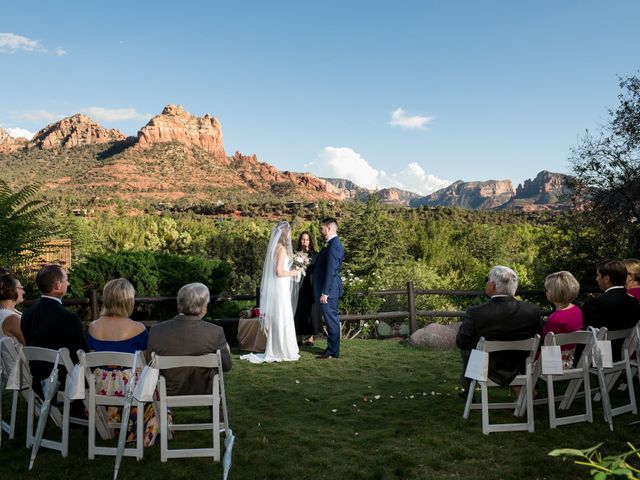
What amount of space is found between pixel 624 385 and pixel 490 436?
2511mm

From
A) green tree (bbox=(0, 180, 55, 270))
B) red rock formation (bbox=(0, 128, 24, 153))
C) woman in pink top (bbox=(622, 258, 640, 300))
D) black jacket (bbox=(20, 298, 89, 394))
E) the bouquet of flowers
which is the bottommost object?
black jacket (bbox=(20, 298, 89, 394))

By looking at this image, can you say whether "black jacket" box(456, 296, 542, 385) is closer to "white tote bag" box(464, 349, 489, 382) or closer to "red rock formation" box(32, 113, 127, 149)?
"white tote bag" box(464, 349, 489, 382)

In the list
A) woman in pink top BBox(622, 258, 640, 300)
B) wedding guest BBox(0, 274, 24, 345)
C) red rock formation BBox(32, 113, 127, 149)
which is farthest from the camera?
red rock formation BBox(32, 113, 127, 149)

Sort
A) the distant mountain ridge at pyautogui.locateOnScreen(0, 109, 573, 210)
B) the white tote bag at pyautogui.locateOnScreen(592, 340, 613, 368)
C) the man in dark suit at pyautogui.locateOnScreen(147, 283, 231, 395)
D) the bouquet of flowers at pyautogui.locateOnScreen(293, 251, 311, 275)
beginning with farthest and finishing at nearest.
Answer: the distant mountain ridge at pyautogui.locateOnScreen(0, 109, 573, 210)
the bouquet of flowers at pyautogui.locateOnScreen(293, 251, 311, 275)
the white tote bag at pyautogui.locateOnScreen(592, 340, 613, 368)
the man in dark suit at pyautogui.locateOnScreen(147, 283, 231, 395)

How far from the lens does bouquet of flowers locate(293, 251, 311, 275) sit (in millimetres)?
8336

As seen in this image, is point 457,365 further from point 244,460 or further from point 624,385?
point 244,460

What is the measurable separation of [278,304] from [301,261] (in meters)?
0.78

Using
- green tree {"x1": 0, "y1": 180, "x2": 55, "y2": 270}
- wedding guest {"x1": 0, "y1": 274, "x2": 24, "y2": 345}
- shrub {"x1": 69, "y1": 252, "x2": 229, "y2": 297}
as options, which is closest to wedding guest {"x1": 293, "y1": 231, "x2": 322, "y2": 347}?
shrub {"x1": 69, "y1": 252, "x2": 229, "y2": 297}

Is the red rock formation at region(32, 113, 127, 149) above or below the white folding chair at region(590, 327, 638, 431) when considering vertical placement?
above

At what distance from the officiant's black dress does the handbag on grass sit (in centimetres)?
490

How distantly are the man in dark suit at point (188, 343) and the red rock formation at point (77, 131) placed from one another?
367ft

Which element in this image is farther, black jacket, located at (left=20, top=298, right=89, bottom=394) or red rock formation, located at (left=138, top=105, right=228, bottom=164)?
red rock formation, located at (left=138, top=105, right=228, bottom=164)

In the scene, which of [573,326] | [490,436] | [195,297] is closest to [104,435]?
[195,297]

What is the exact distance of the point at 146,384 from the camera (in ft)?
12.1
